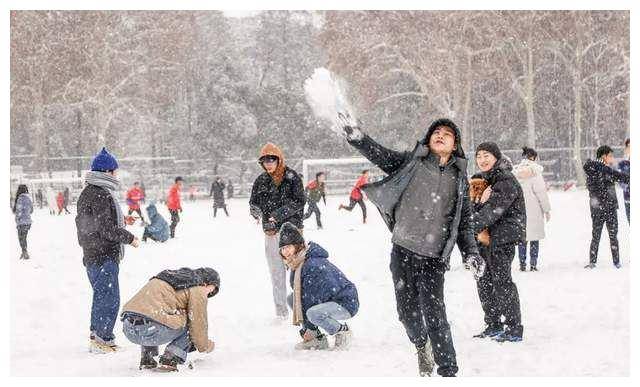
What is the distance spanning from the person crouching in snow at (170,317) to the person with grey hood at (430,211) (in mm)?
1534

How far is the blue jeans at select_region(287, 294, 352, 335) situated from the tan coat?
0.90 meters

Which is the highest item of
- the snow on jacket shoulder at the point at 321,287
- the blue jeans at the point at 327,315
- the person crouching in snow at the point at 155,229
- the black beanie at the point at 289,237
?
the black beanie at the point at 289,237

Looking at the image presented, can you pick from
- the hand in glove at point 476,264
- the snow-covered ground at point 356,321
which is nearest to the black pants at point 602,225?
the snow-covered ground at point 356,321

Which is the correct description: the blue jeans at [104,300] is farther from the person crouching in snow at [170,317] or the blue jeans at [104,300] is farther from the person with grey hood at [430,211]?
the person with grey hood at [430,211]

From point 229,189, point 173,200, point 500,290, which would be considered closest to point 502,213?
point 500,290

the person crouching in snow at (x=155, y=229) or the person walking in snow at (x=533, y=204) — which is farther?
the person crouching in snow at (x=155, y=229)

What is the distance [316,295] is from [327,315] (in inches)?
7.4

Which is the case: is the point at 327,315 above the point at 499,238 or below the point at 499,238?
below

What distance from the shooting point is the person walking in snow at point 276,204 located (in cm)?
777

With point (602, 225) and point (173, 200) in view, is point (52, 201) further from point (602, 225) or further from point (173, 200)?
point (602, 225)

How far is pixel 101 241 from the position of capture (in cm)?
671

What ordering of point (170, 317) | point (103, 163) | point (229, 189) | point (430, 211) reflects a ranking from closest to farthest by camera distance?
point (430, 211) < point (170, 317) < point (103, 163) < point (229, 189)

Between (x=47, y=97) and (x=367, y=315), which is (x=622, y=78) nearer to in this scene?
(x=47, y=97)

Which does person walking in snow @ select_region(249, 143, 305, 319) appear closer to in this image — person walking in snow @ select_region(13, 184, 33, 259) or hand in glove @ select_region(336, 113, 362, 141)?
hand in glove @ select_region(336, 113, 362, 141)
